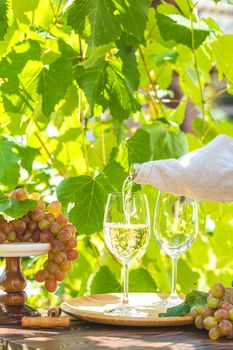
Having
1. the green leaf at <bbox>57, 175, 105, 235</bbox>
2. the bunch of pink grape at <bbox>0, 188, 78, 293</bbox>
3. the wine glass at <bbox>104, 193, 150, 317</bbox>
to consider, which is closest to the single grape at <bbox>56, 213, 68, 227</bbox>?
the bunch of pink grape at <bbox>0, 188, 78, 293</bbox>

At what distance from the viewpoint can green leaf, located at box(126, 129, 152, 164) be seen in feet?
8.23

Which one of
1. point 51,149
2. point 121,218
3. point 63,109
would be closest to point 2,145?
point 63,109

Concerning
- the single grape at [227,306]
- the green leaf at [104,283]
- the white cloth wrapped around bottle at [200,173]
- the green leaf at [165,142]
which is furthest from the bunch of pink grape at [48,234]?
the green leaf at [165,142]

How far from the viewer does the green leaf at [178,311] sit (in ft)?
5.57

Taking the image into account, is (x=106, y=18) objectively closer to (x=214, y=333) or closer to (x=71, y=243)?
(x=71, y=243)

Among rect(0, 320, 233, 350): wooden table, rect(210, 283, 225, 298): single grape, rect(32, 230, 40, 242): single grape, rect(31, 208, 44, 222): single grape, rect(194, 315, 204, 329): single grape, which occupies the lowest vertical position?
rect(0, 320, 233, 350): wooden table

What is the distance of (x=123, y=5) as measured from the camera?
2.12 metres

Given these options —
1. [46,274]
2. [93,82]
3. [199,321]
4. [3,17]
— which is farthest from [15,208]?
[93,82]

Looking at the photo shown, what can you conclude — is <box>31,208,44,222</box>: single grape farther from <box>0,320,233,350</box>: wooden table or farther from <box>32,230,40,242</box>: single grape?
Result: <box>0,320,233,350</box>: wooden table

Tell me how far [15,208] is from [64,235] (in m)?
0.10

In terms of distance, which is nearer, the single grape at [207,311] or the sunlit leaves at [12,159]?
the single grape at [207,311]

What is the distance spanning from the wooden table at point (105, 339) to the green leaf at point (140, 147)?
0.84 m

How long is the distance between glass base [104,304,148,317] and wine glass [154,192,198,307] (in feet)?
0.30

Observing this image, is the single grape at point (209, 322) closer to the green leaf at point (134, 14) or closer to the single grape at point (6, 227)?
the single grape at point (6, 227)
